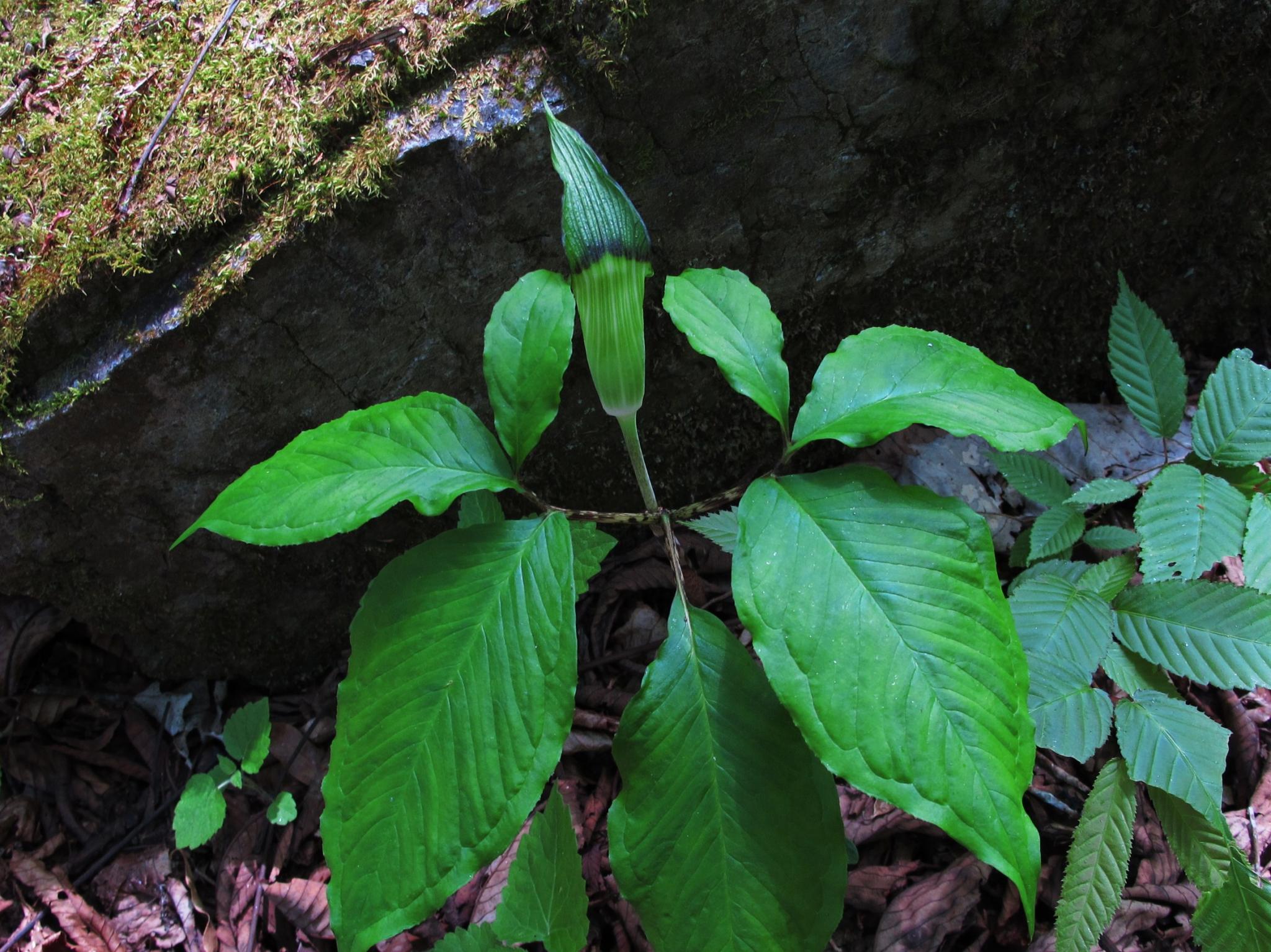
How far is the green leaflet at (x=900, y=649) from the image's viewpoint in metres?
0.97

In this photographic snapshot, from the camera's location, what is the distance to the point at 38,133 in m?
1.72

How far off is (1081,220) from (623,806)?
1832 millimetres

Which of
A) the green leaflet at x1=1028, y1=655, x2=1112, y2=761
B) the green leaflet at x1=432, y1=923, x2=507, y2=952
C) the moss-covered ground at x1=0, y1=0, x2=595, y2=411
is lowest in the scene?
the green leaflet at x1=1028, y1=655, x2=1112, y2=761

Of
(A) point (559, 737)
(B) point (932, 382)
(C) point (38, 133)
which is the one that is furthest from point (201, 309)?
(B) point (932, 382)

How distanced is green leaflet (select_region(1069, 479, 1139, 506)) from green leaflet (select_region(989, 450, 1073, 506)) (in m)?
0.06

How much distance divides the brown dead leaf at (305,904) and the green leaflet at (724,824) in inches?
40.9

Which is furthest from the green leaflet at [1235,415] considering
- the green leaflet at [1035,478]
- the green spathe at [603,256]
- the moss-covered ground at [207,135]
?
the moss-covered ground at [207,135]

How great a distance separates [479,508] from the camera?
1585mm

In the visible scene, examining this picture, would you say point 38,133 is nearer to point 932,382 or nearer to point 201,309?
point 201,309

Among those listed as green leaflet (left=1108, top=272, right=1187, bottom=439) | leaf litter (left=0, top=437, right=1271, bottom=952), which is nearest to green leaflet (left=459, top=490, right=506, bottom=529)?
leaf litter (left=0, top=437, right=1271, bottom=952)

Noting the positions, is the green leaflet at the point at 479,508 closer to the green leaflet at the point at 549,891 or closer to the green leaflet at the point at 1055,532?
the green leaflet at the point at 549,891

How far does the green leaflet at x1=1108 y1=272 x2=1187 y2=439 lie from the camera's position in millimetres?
1823

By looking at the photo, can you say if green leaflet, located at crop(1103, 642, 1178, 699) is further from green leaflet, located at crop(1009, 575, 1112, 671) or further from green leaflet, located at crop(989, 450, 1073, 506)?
green leaflet, located at crop(989, 450, 1073, 506)

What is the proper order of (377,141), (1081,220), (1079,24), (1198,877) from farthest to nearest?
1. (1081,220)
2. (1079,24)
3. (377,141)
4. (1198,877)
